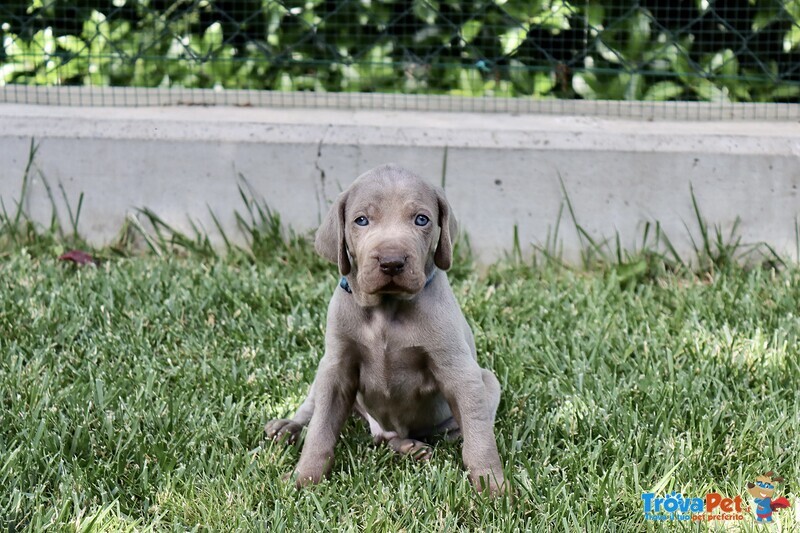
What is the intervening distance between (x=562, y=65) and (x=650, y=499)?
318 centimetres

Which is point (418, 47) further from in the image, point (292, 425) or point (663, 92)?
point (292, 425)

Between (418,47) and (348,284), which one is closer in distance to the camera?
(348,284)

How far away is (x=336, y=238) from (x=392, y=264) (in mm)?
324

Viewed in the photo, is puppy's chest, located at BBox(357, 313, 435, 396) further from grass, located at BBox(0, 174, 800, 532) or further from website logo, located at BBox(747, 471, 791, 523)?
website logo, located at BBox(747, 471, 791, 523)

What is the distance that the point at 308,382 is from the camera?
386 cm

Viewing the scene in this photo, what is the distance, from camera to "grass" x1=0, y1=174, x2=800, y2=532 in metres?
2.96

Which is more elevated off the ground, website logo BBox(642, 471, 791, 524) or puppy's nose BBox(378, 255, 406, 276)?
puppy's nose BBox(378, 255, 406, 276)

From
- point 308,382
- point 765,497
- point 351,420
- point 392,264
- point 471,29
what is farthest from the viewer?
point 471,29

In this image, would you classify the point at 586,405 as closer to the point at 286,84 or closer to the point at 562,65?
the point at 562,65

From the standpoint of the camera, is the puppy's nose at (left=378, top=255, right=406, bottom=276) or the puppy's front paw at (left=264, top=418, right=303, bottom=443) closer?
the puppy's nose at (left=378, top=255, right=406, bottom=276)

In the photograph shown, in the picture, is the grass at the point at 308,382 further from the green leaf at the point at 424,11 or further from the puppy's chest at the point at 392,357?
the green leaf at the point at 424,11

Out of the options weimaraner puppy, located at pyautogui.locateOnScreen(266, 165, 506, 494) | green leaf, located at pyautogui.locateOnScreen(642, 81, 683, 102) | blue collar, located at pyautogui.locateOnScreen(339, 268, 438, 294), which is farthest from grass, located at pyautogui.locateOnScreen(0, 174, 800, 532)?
green leaf, located at pyautogui.locateOnScreen(642, 81, 683, 102)

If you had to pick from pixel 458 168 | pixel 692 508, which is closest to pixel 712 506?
pixel 692 508

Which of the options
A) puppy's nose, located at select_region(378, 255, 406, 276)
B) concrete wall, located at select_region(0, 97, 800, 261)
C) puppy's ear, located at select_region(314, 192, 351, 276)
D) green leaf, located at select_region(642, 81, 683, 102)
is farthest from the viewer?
green leaf, located at select_region(642, 81, 683, 102)
